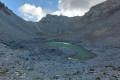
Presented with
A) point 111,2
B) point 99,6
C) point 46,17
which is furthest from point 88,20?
point 46,17

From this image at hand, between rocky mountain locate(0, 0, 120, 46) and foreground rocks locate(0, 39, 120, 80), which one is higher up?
rocky mountain locate(0, 0, 120, 46)

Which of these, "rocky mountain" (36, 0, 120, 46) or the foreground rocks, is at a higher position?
"rocky mountain" (36, 0, 120, 46)

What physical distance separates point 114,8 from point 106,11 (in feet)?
19.7

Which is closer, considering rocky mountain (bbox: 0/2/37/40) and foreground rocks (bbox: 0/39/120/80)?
foreground rocks (bbox: 0/39/120/80)

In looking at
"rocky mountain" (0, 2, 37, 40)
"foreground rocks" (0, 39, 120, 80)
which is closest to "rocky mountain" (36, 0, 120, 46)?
"rocky mountain" (0, 2, 37, 40)

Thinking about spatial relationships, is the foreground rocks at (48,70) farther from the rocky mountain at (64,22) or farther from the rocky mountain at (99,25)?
the rocky mountain at (64,22)

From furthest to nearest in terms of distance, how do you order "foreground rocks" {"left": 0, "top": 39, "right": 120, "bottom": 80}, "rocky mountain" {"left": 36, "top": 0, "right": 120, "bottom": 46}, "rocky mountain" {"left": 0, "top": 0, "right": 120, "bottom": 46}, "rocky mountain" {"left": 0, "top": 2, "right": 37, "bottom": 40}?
"rocky mountain" {"left": 0, "top": 0, "right": 120, "bottom": 46}
"rocky mountain" {"left": 36, "top": 0, "right": 120, "bottom": 46}
"rocky mountain" {"left": 0, "top": 2, "right": 37, "bottom": 40}
"foreground rocks" {"left": 0, "top": 39, "right": 120, "bottom": 80}

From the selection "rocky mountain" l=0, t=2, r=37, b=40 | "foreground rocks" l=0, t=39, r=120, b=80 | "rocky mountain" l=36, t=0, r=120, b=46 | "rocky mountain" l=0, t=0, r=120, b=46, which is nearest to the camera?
"foreground rocks" l=0, t=39, r=120, b=80

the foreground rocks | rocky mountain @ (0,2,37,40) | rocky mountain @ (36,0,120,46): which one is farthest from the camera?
rocky mountain @ (36,0,120,46)

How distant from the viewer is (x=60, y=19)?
13662 centimetres

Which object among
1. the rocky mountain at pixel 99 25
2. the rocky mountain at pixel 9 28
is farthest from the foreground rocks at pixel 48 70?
the rocky mountain at pixel 99 25

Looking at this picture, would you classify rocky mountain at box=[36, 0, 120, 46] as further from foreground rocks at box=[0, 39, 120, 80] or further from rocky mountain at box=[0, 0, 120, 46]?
foreground rocks at box=[0, 39, 120, 80]

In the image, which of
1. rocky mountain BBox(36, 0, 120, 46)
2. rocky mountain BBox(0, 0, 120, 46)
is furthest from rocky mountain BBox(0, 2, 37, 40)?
rocky mountain BBox(36, 0, 120, 46)

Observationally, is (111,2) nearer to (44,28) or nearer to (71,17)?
(71,17)
